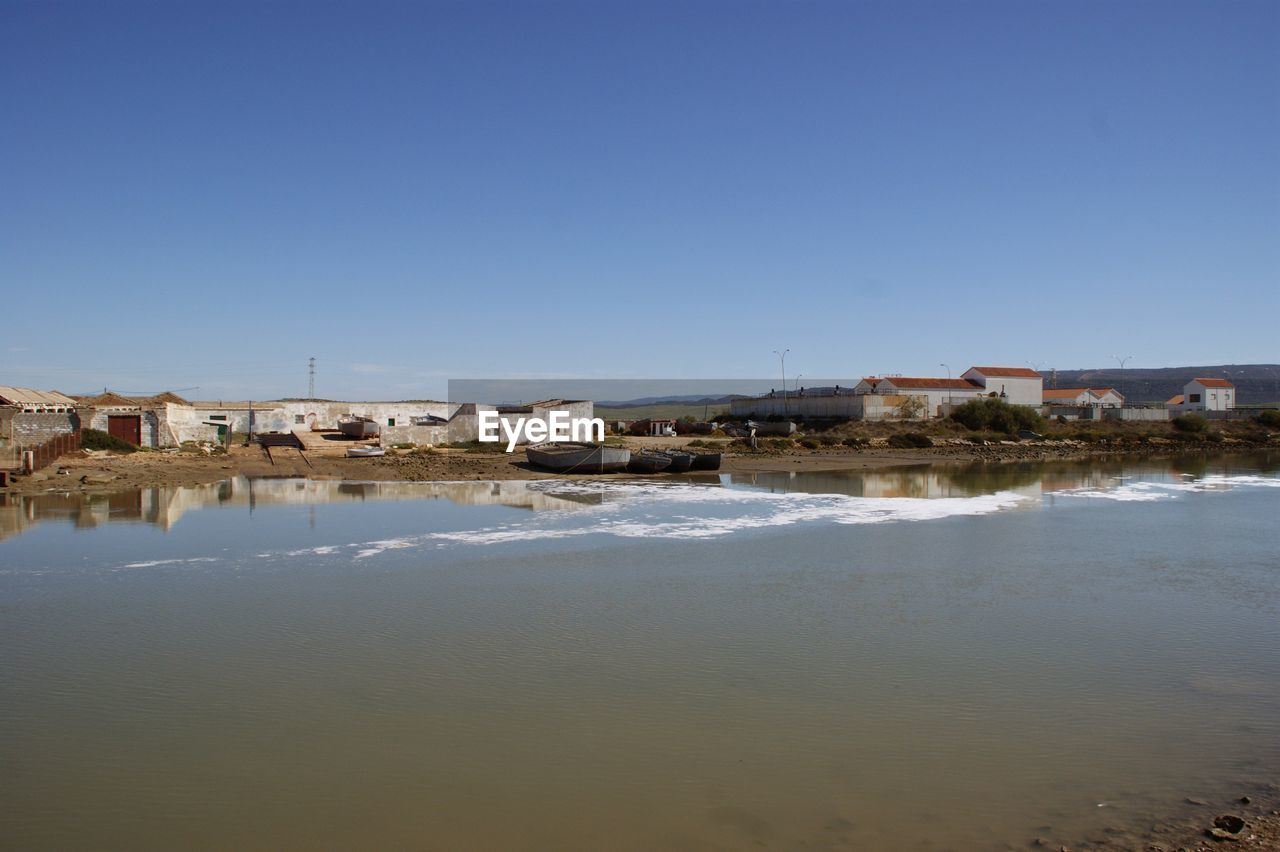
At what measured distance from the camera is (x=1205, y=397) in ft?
262

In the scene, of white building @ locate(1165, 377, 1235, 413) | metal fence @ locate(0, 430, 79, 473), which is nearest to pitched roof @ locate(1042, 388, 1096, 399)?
white building @ locate(1165, 377, 1235, 413)

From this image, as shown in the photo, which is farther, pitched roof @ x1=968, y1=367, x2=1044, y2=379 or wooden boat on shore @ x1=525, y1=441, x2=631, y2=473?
pitched roof @ x1=968, y1=367, x2=1044, y2=379

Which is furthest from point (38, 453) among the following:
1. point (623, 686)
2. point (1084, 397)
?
point (1084, 397)

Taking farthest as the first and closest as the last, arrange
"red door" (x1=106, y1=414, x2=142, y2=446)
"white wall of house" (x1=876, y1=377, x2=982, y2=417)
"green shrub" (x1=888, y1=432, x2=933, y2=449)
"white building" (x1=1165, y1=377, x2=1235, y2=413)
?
"white building" (x1=1165, y1=377, x2=1235, y2=413)
"white wall of house" (x1=876, y1=377, x2=982, y2=417)
"green shrub" (x1=888, y1=432, x2=933, y2=449)
"red door" (x1=106, y1=414, x2=142, y2=446)

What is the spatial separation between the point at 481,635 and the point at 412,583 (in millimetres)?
3253

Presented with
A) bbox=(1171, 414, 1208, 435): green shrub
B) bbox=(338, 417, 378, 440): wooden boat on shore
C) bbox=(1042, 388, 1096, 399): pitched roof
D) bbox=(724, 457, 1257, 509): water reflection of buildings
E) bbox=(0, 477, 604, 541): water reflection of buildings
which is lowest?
bbox=(724, 457, 1257, 509): water reflection of buildings

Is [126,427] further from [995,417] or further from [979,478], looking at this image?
[995,417]

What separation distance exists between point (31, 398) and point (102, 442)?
450 cm

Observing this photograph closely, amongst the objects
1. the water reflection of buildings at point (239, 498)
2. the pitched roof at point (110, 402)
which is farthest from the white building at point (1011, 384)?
the pitched roof at point (110, 402)

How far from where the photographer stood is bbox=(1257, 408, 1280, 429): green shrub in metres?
64.2

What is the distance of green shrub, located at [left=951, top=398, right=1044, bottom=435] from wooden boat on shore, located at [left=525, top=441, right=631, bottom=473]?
1288 inches

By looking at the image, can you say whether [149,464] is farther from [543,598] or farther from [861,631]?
[861,631]

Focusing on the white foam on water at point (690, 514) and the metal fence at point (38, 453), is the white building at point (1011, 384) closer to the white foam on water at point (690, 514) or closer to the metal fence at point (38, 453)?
the white foam on water at point (690, 514)

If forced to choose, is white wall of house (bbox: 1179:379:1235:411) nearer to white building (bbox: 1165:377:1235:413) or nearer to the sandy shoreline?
white building (bbox: 1165:377:1235:413)
